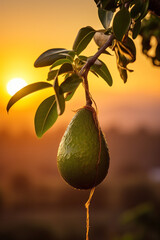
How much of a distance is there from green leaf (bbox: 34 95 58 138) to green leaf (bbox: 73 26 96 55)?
0.39ft

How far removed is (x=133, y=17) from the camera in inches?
29.8

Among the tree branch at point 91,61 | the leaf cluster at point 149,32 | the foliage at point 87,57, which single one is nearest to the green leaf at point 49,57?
the foliage at point 87,57

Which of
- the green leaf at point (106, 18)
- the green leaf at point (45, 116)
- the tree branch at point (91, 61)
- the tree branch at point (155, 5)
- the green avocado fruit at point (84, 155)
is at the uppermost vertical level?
the green leaf at point (106, 18)

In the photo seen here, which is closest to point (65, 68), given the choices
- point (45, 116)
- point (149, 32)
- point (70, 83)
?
point (70, 83)

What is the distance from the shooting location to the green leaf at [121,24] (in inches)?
25.9

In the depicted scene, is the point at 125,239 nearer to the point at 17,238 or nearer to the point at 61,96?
the point at 61,96

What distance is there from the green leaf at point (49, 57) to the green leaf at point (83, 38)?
1.9 inches

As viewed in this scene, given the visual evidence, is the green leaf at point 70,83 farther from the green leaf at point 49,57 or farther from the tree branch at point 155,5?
the tree branch at point 155,5

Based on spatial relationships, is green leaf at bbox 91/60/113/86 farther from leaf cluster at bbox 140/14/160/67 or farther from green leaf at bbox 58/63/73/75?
leaf cluster at bbox 140/14/160/67

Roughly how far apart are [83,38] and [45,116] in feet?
0.56

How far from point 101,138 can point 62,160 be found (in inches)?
3.1

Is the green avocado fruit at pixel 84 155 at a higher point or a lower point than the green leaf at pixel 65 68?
lower

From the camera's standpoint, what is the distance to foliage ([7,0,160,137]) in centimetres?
66

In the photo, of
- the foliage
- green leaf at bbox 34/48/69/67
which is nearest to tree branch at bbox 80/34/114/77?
the foliage
